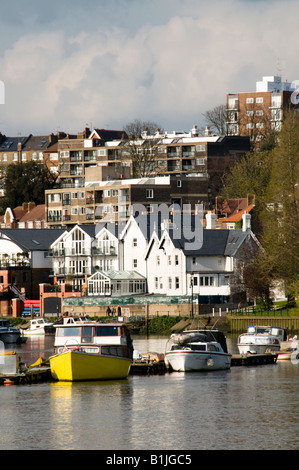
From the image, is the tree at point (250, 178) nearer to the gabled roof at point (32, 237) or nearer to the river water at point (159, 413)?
the gabled roof at point (32, 237)

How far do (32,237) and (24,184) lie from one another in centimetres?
3769

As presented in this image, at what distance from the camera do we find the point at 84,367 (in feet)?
171

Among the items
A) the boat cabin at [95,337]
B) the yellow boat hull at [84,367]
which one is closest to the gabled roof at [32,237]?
the boat cabin at [95,337]

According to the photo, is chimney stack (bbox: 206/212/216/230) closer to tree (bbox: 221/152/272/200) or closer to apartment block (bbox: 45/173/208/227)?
tree (bbox: 221/152/272/200)

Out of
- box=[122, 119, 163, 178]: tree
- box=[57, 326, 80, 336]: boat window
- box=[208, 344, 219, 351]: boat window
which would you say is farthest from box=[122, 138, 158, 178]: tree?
box=[57, 326, 80, 336]: boat window

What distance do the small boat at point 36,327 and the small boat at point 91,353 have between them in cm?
4302

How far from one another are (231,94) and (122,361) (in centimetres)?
12613

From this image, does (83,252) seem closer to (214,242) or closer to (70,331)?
(214,242)

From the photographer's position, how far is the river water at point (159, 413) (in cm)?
3766

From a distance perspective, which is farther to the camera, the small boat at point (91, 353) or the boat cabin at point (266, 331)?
the boat cabin at point (266, 331)

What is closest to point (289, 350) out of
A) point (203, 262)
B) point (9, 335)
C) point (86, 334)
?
point (86, 334)

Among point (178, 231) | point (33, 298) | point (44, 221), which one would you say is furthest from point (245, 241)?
point (44, 221)

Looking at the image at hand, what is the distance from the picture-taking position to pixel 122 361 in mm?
53719
